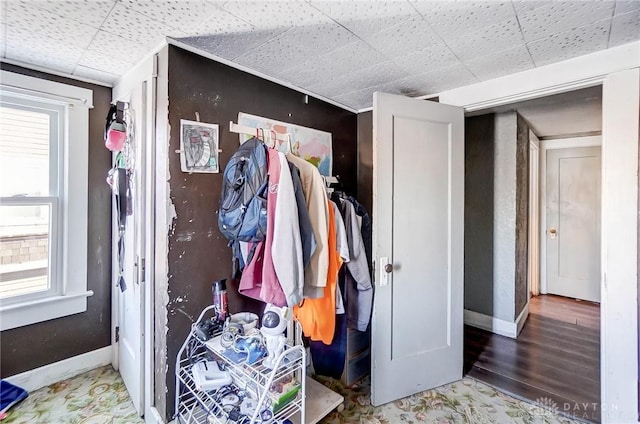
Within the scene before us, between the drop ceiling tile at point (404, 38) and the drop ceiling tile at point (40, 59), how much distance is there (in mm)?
1822

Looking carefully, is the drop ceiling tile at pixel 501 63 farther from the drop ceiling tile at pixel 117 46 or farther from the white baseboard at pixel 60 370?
the white baseboard at pixel 60 370

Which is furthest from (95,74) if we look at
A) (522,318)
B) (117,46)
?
(522,318)

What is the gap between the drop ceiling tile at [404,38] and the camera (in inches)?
58.1

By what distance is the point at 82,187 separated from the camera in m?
2.19

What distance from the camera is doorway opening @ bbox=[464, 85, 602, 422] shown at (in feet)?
7.79

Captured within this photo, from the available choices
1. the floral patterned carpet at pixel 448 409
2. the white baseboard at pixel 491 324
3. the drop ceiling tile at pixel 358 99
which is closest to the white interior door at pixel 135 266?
the floral patterned carpet at pixel 448 409

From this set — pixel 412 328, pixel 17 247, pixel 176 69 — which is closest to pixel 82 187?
pixel 17 247

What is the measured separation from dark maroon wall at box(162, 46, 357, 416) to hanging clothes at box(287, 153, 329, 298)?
498 mm

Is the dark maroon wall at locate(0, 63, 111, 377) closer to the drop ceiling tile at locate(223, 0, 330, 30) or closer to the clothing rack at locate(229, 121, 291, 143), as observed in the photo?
the clothing rack at locate(229, 121, 291, 143)

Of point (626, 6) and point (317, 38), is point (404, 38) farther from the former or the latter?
point (626, 6)

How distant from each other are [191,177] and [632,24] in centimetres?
229

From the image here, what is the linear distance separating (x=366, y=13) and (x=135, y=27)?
109 centimetres

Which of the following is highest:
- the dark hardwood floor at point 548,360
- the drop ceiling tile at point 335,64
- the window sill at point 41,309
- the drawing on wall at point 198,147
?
the drop ceiling tile at point 335,64

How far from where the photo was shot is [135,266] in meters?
1.85
